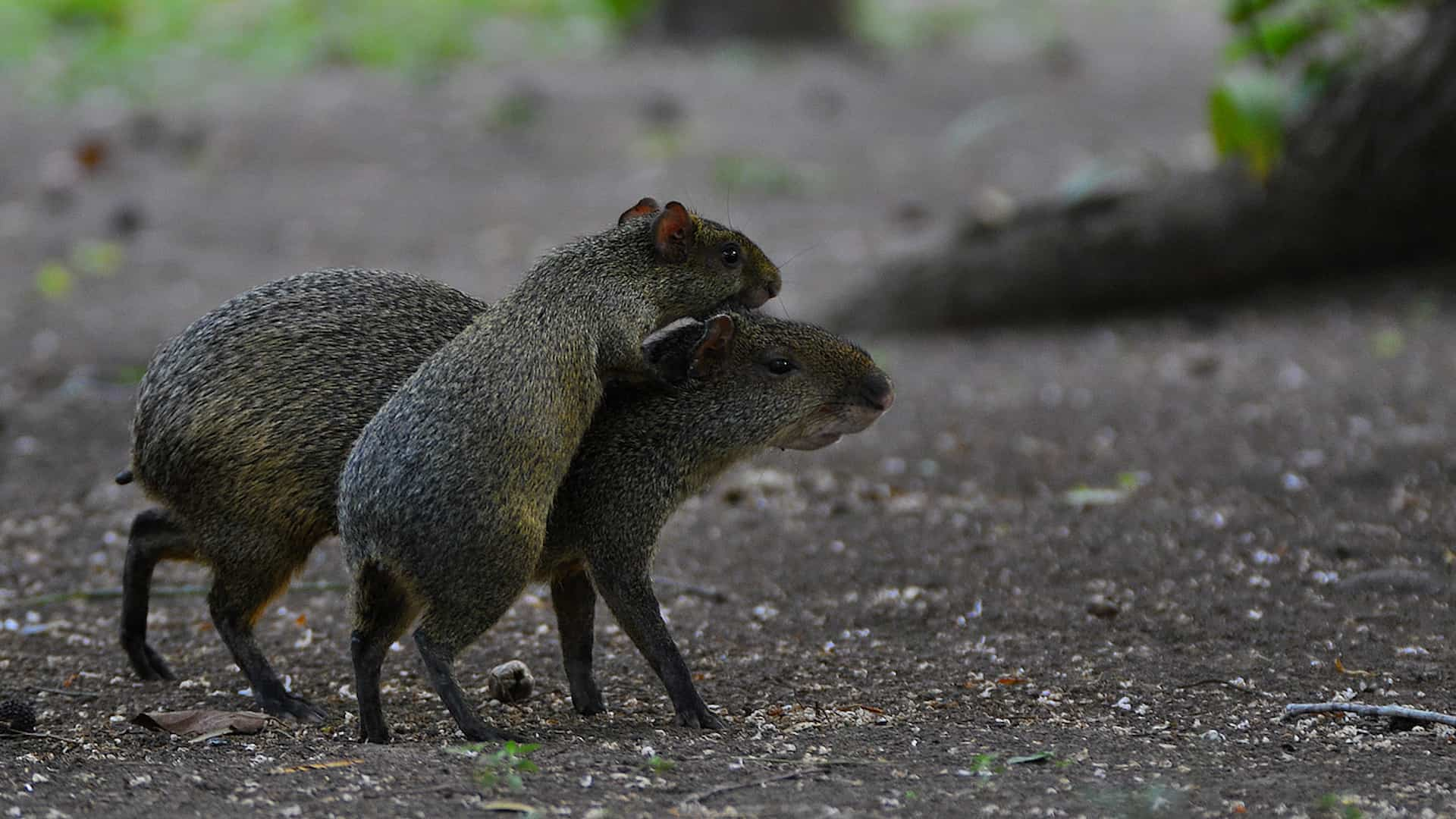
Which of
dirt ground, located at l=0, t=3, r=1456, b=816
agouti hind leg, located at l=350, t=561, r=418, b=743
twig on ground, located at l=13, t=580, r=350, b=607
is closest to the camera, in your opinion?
dirt ground, located at l=0, t=3, r=1456, b=816

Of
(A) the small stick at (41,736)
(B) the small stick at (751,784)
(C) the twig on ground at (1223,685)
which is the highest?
(C) the twig on ground at (1223,685)

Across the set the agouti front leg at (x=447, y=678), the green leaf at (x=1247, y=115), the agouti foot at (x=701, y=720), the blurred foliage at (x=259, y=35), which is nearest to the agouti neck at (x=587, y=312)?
the agouti front leg at (x=447, y=678)

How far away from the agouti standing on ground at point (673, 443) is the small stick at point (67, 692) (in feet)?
4.00

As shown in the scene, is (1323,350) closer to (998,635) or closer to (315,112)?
(998,635)

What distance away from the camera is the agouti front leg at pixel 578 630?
170 inches

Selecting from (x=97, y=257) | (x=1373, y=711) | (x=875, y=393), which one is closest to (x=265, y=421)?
(x=875, y=393)

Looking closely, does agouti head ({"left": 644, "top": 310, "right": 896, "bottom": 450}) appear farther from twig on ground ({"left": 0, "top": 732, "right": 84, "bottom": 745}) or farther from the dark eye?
twig on ground ({"left": 0, "top": 732, "right": 84, "bottom": 745})

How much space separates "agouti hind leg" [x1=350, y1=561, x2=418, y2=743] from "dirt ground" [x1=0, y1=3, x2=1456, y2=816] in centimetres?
15

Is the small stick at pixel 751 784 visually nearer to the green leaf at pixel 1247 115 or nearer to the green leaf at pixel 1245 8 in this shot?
the green leaf at pixel 1247 115

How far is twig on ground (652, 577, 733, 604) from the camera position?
5199 mm

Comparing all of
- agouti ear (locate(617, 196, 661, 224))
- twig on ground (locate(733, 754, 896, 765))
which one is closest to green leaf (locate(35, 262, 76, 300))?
agouti ear (locate(617, 196, 661, 224))

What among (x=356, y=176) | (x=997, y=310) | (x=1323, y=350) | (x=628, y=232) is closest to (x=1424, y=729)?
(x=628, y=232)

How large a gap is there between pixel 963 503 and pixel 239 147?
309 inches

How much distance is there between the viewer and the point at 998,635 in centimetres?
471
